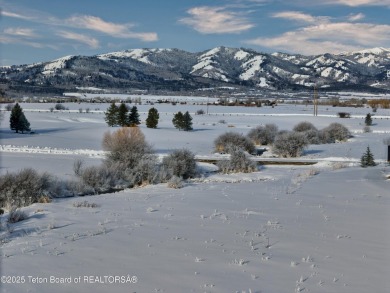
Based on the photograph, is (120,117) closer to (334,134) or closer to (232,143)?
(232,143)

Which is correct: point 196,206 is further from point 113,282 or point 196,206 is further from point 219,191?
point 113,282

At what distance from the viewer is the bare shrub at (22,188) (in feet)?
54.1

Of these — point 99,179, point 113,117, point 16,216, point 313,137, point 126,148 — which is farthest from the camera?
point 113,117

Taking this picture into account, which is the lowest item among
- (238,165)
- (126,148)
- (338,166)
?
(338,166)

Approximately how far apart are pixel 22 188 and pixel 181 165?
9.40 meters

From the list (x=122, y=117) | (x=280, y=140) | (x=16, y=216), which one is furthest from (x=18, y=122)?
(x=16, y=216)

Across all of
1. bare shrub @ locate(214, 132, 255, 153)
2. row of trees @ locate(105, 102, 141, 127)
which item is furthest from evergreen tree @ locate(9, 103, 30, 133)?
bare shrub @ locate(214, 132, 255, 153)

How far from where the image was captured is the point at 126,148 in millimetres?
25906

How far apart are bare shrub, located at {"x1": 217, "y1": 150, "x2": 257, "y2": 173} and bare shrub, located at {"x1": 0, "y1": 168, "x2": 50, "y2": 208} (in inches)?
456

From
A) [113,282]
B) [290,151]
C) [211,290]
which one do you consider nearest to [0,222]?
[113,282]

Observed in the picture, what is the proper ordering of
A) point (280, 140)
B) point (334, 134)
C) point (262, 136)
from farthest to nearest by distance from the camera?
point (334, 134) < point (262, 136) < point (280, 140)

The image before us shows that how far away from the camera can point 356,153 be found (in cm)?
3638

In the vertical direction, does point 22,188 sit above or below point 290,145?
above

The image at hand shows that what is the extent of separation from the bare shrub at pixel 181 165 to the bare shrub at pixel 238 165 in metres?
2.20
